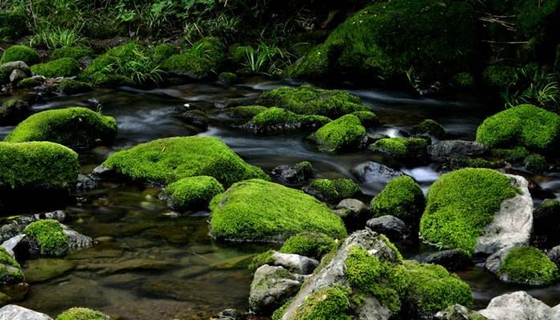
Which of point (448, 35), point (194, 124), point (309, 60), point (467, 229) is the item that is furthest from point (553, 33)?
point (467, 229)

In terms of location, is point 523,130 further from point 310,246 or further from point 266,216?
point 310,246

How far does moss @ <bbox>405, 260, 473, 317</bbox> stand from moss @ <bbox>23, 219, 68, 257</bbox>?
2.98 metres

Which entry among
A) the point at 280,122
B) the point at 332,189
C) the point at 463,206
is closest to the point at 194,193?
the point at 332,189

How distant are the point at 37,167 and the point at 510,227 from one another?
4.89 metres

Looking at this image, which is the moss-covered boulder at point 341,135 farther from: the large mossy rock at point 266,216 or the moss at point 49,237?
the moss at point 49,237

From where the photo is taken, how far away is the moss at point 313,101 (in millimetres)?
11727

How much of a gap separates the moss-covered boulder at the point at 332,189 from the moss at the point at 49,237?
2.85 metres

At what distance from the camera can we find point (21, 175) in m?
7.66

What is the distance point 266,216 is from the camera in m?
6.82

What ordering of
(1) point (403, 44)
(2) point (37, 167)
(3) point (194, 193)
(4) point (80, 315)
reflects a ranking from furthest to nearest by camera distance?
(1) point (403, 44) < (2) point (37, 167) < (3) point (194, 193) < (4) point (80, 315)

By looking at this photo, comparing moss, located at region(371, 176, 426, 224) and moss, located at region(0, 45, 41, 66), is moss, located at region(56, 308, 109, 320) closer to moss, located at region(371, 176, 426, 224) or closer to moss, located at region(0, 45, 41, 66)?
moss, located at region(371, 176, 426, 224)

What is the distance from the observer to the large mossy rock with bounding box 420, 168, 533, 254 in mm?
6609

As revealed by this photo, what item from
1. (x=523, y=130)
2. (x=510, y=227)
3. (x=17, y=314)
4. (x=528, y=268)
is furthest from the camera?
(x=523, y=130)

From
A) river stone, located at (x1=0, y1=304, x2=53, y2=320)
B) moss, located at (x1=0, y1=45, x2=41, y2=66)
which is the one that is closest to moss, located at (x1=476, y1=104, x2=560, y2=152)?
river stone, located at (x1=0, y1=304, x2=53, y2=320)
